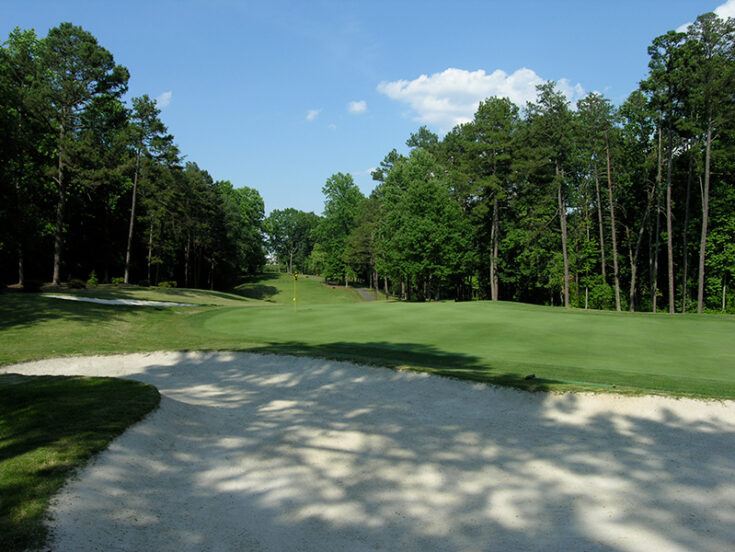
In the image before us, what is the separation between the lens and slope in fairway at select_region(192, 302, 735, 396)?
9969mm

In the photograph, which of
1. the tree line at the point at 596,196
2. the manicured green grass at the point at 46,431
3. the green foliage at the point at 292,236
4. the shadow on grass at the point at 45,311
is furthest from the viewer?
the green foliage at the point at 292,236

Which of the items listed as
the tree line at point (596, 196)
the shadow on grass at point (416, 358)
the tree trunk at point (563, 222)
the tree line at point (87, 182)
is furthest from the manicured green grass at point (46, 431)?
the tree trunk at point (563, 222)

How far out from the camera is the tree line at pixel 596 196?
102ft

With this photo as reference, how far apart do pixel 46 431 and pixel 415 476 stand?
453 centimetres

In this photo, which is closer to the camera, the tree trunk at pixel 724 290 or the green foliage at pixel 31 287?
the green foliage at pixel 31 287

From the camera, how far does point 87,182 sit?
2994 centimetres

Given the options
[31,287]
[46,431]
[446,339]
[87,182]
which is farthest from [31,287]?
[46,431]

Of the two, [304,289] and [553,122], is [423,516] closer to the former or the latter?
[553,122]

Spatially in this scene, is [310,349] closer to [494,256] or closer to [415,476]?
[415,476]

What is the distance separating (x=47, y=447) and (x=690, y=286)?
5110 cm

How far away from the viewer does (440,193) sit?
43438mm

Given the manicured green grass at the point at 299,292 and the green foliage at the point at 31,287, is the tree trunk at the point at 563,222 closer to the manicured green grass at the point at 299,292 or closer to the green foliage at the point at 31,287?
the manicured green grass at the point at 299,292

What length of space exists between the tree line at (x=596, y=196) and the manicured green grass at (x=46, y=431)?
35960 mm

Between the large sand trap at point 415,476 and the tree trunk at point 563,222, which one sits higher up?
the tree trunk at point 563,222
